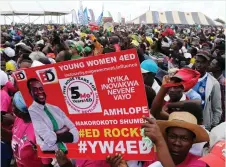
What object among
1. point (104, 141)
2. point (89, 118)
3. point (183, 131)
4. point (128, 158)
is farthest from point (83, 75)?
point (183, 131)

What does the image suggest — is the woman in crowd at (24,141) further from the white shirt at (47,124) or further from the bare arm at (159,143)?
the bare arm at (159,143)

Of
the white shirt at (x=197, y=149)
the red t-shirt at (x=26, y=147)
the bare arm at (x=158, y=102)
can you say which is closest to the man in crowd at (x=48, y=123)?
the red t-shirt at (x=26, y=147)

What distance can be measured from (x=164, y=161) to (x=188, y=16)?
177ft

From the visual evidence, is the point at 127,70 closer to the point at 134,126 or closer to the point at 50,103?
the point at 134,126

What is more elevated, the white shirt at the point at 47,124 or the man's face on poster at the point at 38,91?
the man's face on poster at the point at 38,91

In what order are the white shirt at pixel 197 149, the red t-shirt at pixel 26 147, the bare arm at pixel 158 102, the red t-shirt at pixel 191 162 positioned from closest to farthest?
1. the red t-shirt at pixel 191 162
2. the white shirt at pixel 197 149
3. the red t-shirt at pixel 26 147
4. the bare arm at pixel 158 102

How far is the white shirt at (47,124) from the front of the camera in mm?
2193

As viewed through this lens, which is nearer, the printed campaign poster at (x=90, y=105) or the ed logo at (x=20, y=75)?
the printed campaign poster at (x=90, y=105)

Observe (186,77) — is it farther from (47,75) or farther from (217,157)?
(217,157)

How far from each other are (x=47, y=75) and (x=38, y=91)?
129 mm

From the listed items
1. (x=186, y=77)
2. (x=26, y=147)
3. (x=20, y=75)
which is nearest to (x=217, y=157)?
(x=20, y=75)

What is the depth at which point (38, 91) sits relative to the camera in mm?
2227

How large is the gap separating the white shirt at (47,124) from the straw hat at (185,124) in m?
0.54

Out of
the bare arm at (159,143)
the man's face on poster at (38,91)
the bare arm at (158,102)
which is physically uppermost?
the man's face on poster at (38,91)
